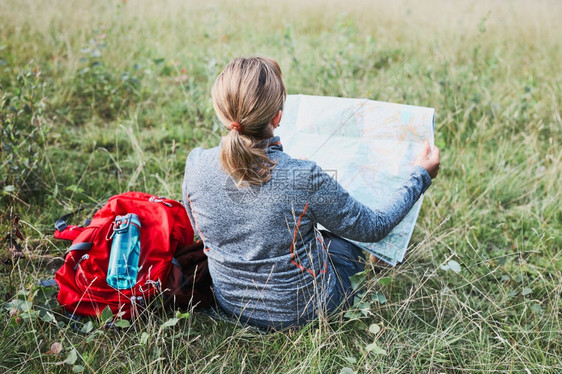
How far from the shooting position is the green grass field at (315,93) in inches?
74.5

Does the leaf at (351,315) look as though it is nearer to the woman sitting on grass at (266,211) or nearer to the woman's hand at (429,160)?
the woman sitting on grass at (266,211)

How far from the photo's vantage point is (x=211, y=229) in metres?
1.75

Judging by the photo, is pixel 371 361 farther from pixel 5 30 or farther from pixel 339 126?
pixel 5 30

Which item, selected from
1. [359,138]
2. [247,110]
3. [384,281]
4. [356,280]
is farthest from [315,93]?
[247,110]

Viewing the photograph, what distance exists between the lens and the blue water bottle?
1898 mm

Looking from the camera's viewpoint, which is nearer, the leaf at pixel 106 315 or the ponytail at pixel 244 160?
the ponytail at pixel 244 160

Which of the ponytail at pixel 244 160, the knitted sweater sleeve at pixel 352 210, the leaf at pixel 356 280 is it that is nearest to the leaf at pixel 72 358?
the ponytail at pixel 244 160

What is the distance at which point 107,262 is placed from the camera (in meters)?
1.95

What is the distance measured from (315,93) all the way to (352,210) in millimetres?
2506

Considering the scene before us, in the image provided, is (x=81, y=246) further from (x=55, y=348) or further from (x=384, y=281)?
(x=384, y=281)

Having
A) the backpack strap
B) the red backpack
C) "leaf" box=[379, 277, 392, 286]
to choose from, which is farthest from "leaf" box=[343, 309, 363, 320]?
the backpack strap

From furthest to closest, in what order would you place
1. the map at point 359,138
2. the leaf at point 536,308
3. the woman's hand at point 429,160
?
the map at point 359,138 < the leaf at point 536,308 < the woman's hand at point 429,160

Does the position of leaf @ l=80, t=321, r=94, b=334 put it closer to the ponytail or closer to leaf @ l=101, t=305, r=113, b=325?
leaf @ l=101, t=305, r=113, b=325

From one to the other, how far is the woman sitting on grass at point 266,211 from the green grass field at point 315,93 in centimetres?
20
